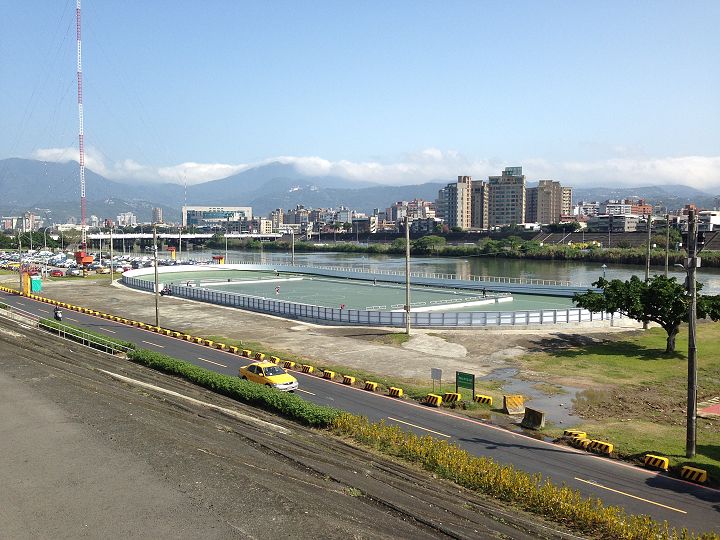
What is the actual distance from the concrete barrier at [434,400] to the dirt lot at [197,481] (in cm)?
666

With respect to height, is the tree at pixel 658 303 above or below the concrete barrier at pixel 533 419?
above

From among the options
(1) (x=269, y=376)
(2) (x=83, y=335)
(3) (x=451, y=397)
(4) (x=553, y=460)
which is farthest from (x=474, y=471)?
(2) (x=83, y=335)

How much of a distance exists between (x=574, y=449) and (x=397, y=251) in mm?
157732

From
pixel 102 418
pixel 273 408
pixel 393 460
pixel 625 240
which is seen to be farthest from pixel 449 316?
pixel 625 240

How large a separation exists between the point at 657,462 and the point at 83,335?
34334 mm

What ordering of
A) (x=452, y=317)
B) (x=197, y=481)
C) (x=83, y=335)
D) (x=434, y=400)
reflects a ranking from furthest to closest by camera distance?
(x=452, y=317) → (x=83, y=335) → (x=434, y=400) → (x=197, y=481)

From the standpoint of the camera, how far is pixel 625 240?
149250mm

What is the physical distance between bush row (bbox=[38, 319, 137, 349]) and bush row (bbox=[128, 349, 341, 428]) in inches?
261

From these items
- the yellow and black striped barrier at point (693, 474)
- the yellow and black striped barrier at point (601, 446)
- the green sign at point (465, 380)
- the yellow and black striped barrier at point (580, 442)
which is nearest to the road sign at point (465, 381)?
the green sign at point (465, 380)

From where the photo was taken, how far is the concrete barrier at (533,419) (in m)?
20.5

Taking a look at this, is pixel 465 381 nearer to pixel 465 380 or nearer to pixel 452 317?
pixel 465 380

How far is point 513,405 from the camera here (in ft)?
74.3

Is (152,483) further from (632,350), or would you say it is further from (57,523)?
(632,350)

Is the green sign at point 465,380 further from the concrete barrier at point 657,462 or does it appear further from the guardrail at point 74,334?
the guardrail at point 74,334
